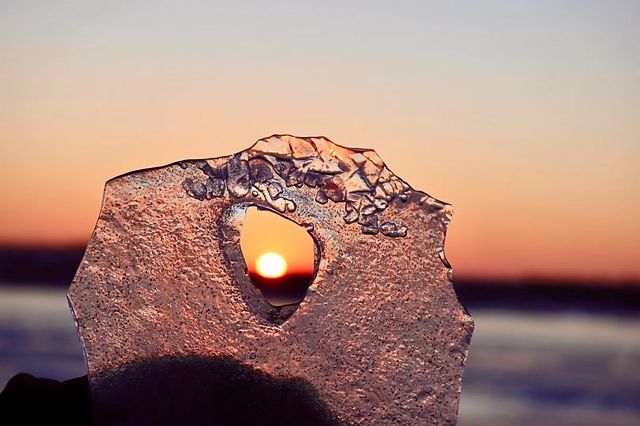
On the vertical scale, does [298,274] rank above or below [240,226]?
above

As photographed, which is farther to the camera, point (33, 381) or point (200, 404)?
point (33, 381)

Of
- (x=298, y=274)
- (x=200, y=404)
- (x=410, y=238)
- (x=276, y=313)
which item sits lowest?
(x=200, y=404)

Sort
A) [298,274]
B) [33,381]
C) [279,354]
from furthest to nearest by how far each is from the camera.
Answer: [298,274] < [33,381] < [279,354]

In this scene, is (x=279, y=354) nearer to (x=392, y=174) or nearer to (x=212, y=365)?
(x=212, y=365)

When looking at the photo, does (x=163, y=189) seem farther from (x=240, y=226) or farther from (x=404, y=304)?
(x=404, y=304)

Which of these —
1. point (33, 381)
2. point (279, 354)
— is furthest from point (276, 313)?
point (33, 381)

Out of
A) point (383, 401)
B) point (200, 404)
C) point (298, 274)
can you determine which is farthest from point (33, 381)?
point (298, 274)

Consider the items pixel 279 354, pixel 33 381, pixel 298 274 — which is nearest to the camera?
Result: pixel 279 354
